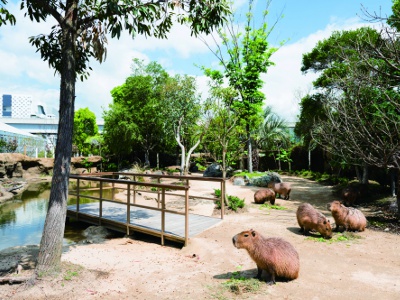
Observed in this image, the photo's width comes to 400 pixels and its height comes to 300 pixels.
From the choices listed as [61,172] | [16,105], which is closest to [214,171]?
[61,172]

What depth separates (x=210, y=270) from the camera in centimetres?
500

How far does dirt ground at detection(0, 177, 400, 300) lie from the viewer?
13.5ft

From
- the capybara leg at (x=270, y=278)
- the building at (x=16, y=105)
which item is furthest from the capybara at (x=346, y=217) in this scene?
the building at (x=16, y=105)

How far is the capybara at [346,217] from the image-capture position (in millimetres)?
6785

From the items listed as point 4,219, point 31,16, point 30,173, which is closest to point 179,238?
point 31,16

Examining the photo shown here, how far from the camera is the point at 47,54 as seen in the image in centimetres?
574

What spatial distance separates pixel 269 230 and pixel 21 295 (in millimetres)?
5168

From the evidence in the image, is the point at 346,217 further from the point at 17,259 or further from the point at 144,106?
the point at 144,106

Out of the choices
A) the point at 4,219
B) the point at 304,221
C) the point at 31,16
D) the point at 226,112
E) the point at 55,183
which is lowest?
the point at 4,219

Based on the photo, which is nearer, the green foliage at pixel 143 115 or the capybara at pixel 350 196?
the capybara at pixel 350 196

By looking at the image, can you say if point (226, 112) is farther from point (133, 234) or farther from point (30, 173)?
point (30, 173)

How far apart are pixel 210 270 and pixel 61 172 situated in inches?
114

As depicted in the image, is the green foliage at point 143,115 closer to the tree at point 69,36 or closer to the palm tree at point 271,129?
the palm tree at point 271,129

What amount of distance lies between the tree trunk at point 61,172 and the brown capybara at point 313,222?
4.93 m
